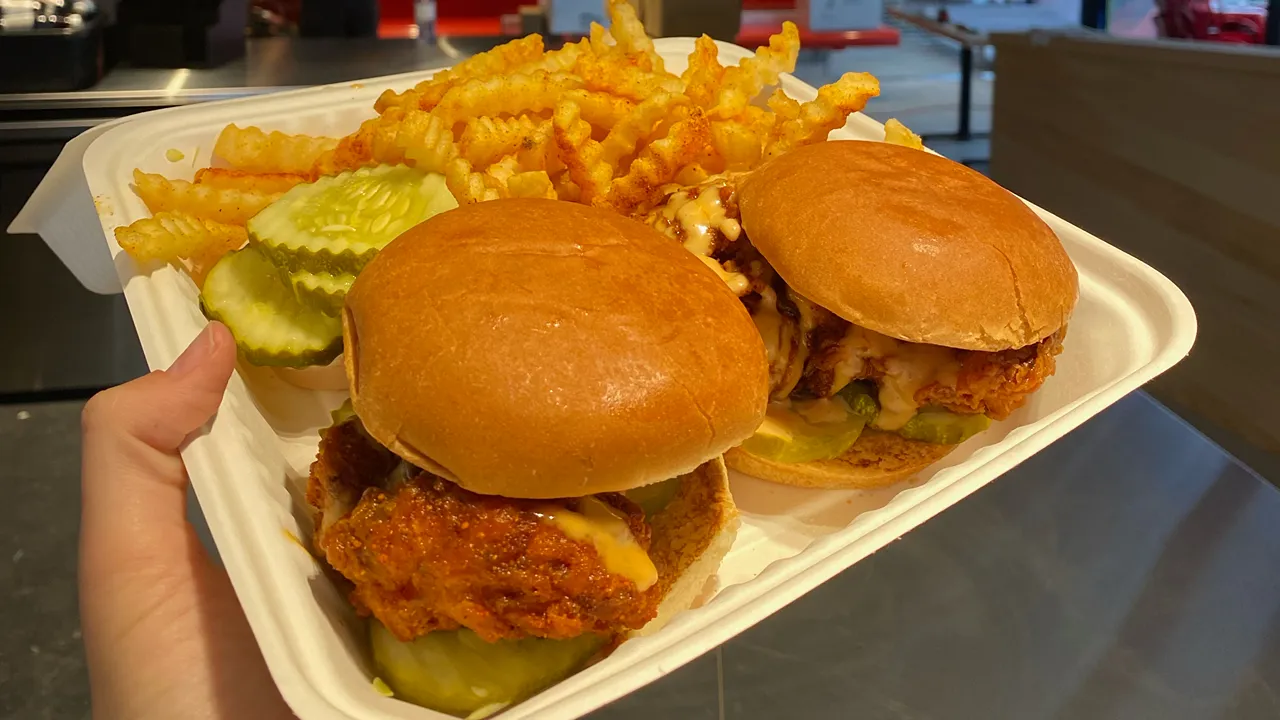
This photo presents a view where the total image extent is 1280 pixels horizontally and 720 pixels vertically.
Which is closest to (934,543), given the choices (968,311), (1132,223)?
(968,311)

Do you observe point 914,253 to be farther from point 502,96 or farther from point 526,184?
point 502,96

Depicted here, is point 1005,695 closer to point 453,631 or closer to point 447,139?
point 453,631

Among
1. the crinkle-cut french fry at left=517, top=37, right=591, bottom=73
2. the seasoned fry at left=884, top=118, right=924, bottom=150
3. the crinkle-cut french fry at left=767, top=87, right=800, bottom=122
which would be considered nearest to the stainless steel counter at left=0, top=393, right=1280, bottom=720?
the seasoned fry at left=884, top=118, right=924, bottom=150

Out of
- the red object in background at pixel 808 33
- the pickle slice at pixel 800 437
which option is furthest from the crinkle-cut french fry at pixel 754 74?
the red object in background at pixel 808 33

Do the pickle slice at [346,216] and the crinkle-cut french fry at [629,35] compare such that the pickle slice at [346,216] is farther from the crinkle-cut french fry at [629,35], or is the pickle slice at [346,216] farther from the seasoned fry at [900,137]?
the seasoned fry at [900,137]

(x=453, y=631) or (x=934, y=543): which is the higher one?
(x=453, y=631)

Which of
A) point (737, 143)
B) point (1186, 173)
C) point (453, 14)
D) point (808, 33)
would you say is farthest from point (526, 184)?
point (453, 14)
